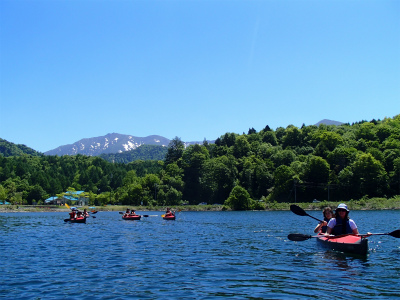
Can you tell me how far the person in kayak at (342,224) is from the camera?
1942cm

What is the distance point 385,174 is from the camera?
10212 cm

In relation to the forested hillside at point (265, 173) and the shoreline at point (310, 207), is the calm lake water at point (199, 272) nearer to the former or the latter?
the shoreline at point (310, 207)

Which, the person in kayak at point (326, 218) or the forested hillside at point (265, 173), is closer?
the person in kayak at point (326, 218)

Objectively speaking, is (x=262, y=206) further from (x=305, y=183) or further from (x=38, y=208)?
(x=38, y=208)

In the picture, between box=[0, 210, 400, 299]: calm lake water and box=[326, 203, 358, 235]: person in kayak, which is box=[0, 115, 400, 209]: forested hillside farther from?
box=[0, 210, 400, 299]: calm lake water

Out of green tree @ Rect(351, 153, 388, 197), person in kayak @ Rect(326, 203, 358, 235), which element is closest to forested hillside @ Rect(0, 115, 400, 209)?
green tree @ Rect(351, 153, 388, 197)

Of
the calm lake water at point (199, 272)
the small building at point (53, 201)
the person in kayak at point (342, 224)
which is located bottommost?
the small building at point (53, 201)

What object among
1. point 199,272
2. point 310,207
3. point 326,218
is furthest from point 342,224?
point 310,207

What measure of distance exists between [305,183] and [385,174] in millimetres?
20414

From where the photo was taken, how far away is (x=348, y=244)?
1823 centimetres

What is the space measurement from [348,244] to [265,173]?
104039 mm

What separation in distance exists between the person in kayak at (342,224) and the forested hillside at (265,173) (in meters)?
80.2

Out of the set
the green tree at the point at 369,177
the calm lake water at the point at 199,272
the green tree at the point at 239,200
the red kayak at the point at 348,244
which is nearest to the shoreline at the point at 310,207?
the green tree at the point at 239,200

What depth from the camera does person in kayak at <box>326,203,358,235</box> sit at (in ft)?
63.7
